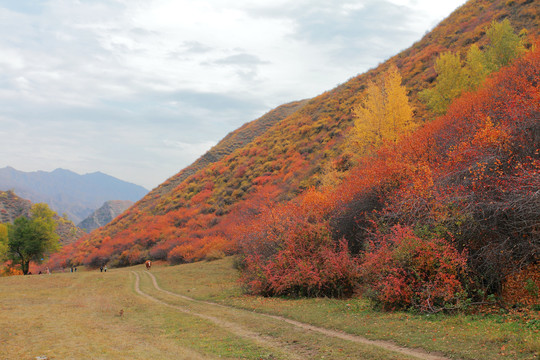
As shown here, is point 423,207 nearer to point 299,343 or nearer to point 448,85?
point 299,343

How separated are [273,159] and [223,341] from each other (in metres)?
52.9

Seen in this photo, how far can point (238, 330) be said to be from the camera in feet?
40.1

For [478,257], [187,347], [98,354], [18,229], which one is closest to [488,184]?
[478,257]

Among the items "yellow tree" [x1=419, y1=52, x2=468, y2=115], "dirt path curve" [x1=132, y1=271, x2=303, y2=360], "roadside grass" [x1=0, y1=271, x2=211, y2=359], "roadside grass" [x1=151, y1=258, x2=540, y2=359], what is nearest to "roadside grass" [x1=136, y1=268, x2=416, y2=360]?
"dirt path curve" [x1=132, y1=271, x2=303, y2=360]

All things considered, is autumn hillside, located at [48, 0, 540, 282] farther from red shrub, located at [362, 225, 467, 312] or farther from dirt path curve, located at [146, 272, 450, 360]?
dirt path curve, located at [146, 272, 450, 360]

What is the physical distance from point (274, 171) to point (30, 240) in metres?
38.3

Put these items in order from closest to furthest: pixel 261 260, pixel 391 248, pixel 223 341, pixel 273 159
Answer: pixel 223 341, pixel 391 248, pixel 261 260, pixel 273 159

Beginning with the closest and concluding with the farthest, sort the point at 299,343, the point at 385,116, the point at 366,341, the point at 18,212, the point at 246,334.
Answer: the point at 366,341
the point at 299,343
the point at 246,334
the point at 385,116
the point at 18,212

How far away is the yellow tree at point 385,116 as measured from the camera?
29133 millimetres

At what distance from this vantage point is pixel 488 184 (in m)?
13.1

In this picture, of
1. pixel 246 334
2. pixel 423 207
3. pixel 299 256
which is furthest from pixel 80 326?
pixel 423 207

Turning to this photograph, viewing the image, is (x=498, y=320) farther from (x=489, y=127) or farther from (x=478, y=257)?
(x=489, y=127)

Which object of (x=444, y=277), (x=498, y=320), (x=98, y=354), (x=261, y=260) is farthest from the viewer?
(x=261, y=260)

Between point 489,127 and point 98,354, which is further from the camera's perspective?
point 489,127
